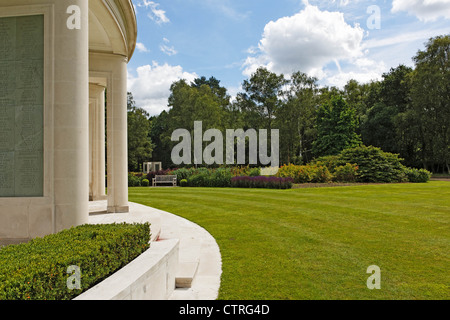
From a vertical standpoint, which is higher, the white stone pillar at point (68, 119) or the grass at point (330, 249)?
the white stone pillar at point (68, 119)

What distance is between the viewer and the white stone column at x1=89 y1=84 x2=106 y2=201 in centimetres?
1253

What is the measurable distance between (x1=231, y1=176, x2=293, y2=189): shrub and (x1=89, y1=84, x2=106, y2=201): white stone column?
10.9 meters

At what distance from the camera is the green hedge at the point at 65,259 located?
2486 mm

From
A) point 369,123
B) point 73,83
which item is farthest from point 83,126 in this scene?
point 369,123

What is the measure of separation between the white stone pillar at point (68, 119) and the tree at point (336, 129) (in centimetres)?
3661

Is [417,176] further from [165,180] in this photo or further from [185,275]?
[185,275]

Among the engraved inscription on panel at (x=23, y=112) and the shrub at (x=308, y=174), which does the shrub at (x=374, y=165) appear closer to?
the shrub at (x=308, y=174)

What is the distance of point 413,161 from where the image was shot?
4041 centimetres

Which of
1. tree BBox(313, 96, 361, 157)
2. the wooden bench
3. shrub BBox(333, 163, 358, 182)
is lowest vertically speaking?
the wooden bench

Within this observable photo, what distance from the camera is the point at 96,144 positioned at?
1257 centimetres

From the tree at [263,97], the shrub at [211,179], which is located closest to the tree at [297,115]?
the tree at [263,97]

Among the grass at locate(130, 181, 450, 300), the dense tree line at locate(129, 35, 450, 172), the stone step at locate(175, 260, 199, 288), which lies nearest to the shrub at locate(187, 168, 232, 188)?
the grass at locate(130, 181, 450, 300)

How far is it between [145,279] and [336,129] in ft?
129

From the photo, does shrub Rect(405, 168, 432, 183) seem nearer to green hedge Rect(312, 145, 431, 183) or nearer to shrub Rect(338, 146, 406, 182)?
green hedge Rect(312, 145, 431, 183)
